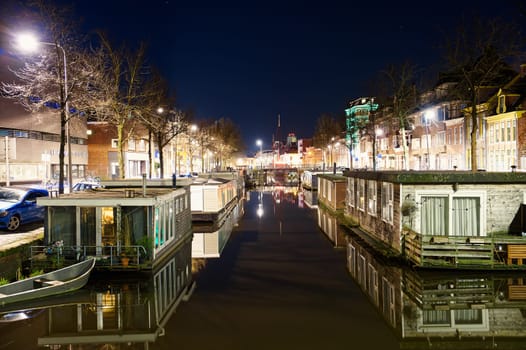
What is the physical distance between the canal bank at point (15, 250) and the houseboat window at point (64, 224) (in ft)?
3.90

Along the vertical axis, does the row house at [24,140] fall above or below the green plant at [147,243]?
above

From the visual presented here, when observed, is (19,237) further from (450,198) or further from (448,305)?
(450,198)

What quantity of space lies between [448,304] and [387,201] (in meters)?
9.20

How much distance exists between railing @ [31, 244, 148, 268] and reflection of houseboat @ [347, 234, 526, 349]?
8656 millimetres

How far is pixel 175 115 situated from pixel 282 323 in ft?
147

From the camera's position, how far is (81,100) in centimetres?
3125

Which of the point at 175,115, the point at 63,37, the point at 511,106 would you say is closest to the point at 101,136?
the point at 175,115

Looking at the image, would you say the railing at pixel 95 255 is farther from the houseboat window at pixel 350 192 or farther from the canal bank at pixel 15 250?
the houseboat window at pixel 350 192

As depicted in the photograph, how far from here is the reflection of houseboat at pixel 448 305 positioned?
12.2 m

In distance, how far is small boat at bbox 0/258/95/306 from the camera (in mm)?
14414

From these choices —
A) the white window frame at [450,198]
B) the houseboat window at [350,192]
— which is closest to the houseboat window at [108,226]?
the white window frame at [450,198]

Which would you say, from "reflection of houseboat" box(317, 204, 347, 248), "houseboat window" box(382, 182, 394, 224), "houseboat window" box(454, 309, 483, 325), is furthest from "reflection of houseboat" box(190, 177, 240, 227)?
"houseboat window" box(454, 309, 483, 325)

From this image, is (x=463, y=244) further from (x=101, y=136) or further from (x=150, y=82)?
(x=101, y=136)

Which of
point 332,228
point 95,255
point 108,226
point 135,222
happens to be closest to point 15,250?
point 95,255
